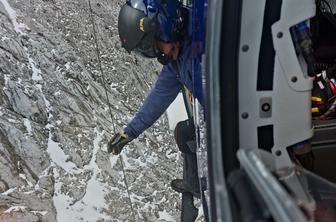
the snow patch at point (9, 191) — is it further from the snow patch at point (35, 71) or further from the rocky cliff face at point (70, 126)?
the snow patch at point (35, 71)

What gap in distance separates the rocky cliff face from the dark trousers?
7.60 ft

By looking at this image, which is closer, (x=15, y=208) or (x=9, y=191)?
(x=15, y=208)

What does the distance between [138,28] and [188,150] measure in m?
1.14

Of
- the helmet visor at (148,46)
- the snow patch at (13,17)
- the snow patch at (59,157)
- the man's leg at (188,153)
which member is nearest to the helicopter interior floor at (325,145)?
the man's leg at (188,153)

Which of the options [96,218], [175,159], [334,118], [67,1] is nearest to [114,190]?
[96,218]

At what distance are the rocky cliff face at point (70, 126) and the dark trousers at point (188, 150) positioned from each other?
2315 mm

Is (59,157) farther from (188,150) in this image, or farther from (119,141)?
(188,150)

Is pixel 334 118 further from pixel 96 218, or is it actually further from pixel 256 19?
pixel 96 218

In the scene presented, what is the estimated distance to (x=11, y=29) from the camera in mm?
8578

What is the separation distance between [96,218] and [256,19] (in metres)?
4.54

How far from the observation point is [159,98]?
12.5 feet

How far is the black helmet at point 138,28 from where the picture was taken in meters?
3.12

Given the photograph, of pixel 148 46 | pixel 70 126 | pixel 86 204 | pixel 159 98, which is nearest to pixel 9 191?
pixel 86 204

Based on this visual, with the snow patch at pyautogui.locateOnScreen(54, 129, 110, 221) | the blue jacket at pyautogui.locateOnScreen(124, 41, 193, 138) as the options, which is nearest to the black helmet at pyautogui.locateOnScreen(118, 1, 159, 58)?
the blue jacket at pyautogui.locateOnScreen(124, 41, 193, 138)
